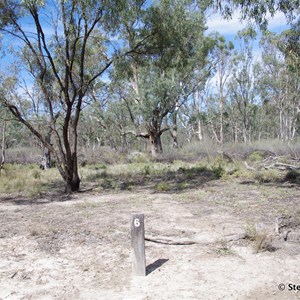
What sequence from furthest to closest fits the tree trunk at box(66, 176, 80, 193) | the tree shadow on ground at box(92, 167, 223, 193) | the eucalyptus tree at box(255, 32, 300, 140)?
the eucalyptus tree at box(255, 32, 300, 140) → the tree shadow on ground at box(92, 167, 223, 193) → the tree trunk at box(66, 176, 80, 193)

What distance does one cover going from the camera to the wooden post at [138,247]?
16.9 ft

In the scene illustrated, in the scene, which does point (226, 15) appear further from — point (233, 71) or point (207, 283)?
point (233, 71)

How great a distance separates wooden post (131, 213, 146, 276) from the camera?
16.9ft

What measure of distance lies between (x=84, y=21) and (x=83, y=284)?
27.5 feet

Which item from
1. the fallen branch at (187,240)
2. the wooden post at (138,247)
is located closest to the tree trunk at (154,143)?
the fallen branch at (187,240)

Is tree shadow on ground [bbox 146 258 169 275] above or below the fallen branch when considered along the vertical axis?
below

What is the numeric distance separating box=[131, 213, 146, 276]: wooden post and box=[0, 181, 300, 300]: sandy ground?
12cm

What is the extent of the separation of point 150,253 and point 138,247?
3.17 ft

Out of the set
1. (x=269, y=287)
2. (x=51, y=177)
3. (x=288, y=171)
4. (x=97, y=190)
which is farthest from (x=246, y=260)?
(x=51, y=177)

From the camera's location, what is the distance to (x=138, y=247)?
5168 mm

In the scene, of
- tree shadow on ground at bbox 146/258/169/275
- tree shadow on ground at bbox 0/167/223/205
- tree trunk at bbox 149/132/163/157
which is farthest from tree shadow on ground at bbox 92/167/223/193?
tree trunk at bbox 149/132/163/157

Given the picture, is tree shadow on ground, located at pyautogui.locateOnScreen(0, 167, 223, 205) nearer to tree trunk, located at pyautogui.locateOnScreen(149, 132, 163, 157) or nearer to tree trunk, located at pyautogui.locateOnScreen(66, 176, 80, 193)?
tree trunk, located at pyautogui.locateOnScreen(66, 176, 80, 193)

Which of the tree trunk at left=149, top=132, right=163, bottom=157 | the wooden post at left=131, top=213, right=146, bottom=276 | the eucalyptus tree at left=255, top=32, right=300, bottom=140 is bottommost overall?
the wooden post at left=131, top=213, right=146, bottom=276

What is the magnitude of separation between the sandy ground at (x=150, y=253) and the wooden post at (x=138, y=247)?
12cm
